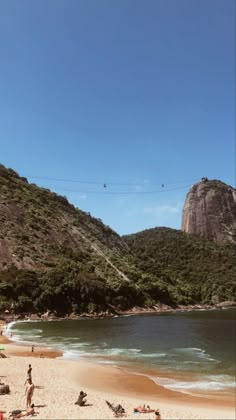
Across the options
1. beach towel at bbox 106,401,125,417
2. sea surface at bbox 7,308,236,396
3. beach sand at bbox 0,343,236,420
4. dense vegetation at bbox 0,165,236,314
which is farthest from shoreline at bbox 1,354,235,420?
dense vegetation at bbox 0,165,236,314

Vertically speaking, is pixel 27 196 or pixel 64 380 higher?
pixel 27 196

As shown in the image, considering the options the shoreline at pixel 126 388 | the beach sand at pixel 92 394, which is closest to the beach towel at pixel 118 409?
the beach sand at pixel 92 394

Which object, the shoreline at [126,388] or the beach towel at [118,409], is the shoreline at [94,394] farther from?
the beach towel at [118,409]

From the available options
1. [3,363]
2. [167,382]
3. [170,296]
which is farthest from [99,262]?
[167,382]

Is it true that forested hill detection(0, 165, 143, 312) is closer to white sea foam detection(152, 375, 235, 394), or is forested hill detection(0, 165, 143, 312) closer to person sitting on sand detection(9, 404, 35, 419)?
white sea foam detection(152, 375, 235, 394)

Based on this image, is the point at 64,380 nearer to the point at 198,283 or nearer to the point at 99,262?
the point at 99,262

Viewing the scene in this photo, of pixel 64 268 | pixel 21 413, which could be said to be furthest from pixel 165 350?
pixel 64 268

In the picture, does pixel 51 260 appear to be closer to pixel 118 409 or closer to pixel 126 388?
pixel 126 388
